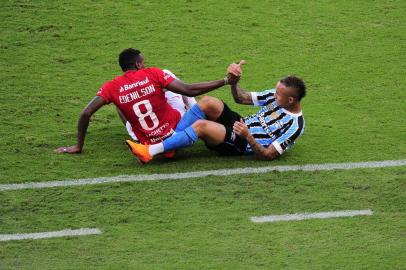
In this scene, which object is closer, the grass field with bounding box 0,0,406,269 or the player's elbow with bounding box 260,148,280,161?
the grass field with bounding box 0,0,406,269

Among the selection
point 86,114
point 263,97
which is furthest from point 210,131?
point 86,114

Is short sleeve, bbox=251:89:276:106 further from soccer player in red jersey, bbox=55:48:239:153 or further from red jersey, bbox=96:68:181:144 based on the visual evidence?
red jersey, bbox=96:68:181:144

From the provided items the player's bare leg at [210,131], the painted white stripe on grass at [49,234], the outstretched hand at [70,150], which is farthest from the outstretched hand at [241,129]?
the painted white stripe on grass at [49,234]

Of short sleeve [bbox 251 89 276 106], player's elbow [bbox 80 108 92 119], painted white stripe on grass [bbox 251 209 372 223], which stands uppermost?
player's elbow [bbox 80 108 92 119]

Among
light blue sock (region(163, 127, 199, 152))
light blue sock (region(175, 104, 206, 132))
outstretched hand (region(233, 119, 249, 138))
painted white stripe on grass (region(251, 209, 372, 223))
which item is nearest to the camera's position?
painted white stripe on grass (region(251, 209, 372, 223))

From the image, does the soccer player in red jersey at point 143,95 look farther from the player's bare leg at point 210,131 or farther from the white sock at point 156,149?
the player's bare leg at point 210,131

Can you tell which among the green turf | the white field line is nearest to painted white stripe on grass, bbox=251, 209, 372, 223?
the green turf

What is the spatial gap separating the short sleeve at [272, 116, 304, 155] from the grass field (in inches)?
8.9

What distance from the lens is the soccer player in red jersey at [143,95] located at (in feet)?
31.9

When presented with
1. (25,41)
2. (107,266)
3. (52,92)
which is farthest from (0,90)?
(107,266)

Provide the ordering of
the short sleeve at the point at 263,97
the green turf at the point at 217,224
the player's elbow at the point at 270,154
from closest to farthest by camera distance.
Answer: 1. the green turf at the point at 217,224
2. the player's elbow at the point at 270,154
3. the short sleeve at the point at 263,97

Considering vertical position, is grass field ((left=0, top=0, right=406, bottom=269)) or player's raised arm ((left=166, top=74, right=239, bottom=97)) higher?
player's raised arm ((left=166, top=74, right=239, bottom=97))

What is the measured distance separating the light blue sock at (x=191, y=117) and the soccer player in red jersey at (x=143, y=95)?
101mm

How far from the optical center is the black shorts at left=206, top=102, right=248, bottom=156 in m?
9.89
